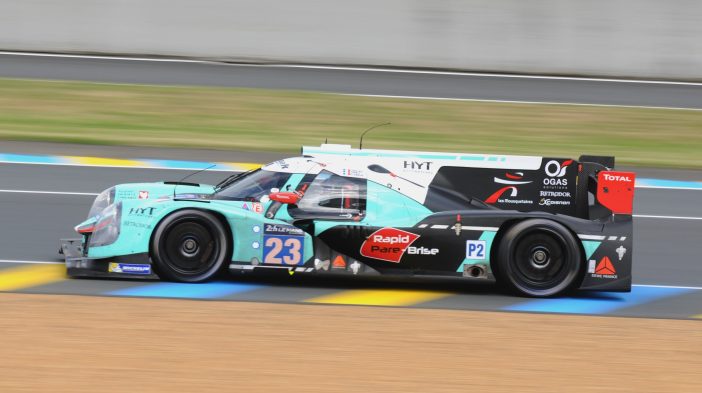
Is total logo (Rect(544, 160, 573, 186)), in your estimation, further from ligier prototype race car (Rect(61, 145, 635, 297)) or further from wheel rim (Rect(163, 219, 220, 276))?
wheel rim (Rect(163, 219, 220, 276))

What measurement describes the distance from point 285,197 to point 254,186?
0.37m

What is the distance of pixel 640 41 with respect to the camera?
77.9 ft

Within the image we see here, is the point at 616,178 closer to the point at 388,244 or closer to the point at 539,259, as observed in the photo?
the point at 539,259

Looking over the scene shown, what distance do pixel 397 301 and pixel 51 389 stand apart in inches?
138

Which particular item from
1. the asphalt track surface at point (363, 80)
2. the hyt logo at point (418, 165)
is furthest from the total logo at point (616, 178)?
the asphalt track surface at point (363, 80)

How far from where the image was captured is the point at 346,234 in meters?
9.16

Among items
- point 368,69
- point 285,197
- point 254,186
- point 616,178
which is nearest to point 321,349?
point 285,197

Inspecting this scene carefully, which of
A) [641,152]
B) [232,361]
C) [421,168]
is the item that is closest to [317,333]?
[232,361]

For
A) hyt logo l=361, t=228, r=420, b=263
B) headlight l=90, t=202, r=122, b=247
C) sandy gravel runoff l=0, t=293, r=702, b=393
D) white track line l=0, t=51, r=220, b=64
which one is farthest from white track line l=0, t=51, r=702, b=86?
sandy gravel runoff l=0, t=293, r=702, b=393

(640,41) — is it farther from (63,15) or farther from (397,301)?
(397,301)

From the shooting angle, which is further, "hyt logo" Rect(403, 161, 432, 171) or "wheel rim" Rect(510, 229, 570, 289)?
"hyt logo" Rect(403, 161, 432, 171)

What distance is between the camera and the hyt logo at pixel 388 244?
9.17 meters

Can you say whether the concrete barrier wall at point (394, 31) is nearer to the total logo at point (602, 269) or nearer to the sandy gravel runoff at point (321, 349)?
the total logo at point (602, 269)

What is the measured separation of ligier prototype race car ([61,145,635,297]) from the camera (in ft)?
30.0
